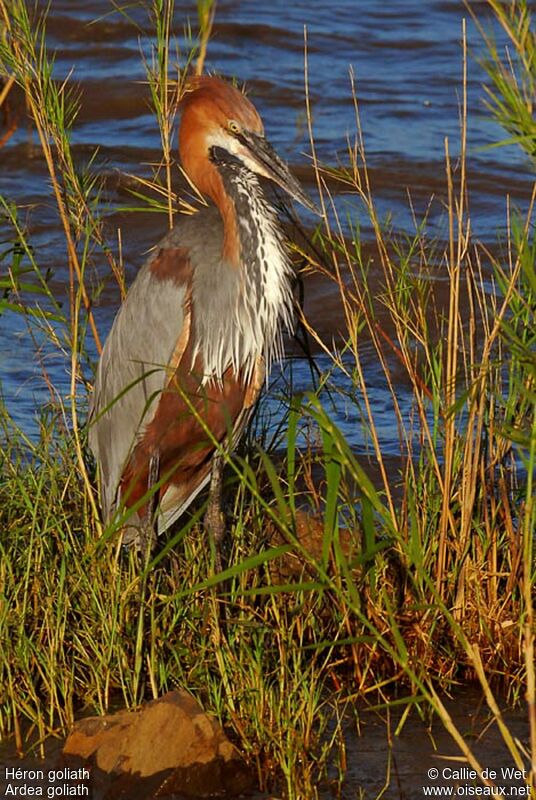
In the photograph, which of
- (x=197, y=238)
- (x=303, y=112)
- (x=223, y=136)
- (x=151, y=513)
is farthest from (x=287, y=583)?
(x=303, y=112)

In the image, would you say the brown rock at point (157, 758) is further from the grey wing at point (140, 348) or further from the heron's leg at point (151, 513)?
the grey wing at point (140, 348)

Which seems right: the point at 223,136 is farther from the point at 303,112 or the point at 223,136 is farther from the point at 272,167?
the point at 303,112

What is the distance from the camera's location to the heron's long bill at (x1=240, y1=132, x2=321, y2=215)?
4.15 m

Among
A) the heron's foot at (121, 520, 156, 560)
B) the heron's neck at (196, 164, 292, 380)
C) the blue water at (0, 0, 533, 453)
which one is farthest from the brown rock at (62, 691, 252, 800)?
the blue water at (0, 0, 533, 453)

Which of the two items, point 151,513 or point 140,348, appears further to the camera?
point 140,348

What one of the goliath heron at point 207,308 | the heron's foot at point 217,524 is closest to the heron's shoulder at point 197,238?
the goliath heron at point 207,308

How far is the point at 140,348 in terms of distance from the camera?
4.41 meters

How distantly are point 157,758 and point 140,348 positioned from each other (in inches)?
59.5

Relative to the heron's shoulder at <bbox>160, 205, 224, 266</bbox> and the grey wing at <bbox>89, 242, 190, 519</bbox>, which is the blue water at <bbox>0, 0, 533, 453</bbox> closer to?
the grey wing at <bbox>89, 242, 190, 519</bbox>

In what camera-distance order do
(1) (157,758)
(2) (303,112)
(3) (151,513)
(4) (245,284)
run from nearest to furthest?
(1) (157,758)
(3) (151,513)
(4) (245,284)
(2) (303,112)

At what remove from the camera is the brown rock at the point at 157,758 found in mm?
3293

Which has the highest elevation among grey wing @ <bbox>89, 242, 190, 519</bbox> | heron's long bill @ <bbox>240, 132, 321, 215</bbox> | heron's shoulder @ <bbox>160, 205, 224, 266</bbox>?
heron's long bill @ <bbox>240, 132, 321, 215</bbox>

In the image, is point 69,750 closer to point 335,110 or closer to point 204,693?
point 204,693

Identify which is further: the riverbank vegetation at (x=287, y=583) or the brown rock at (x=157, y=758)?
the riverbank vegetation at (x=287, y=583)
